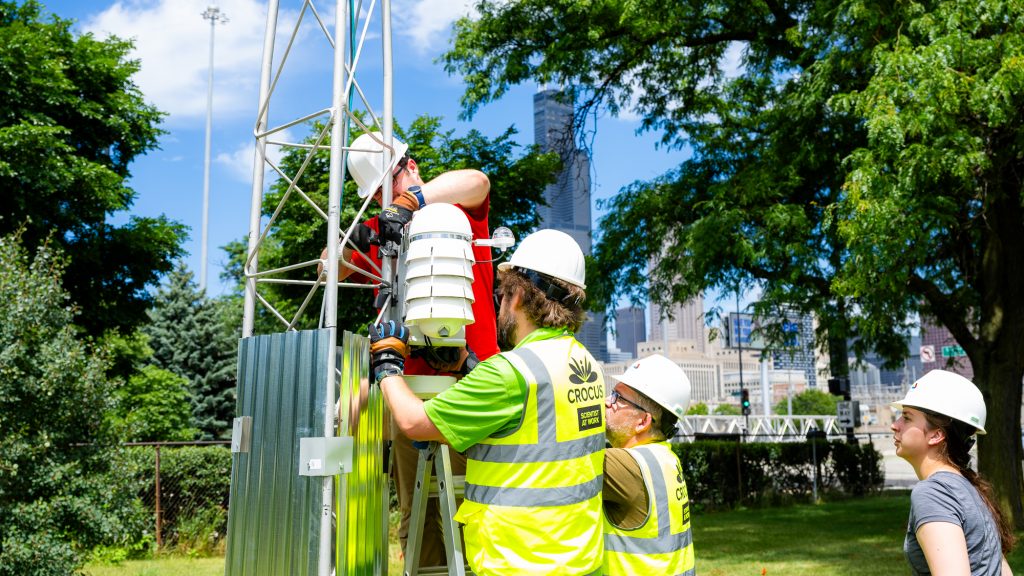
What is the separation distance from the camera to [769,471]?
20.0 metres

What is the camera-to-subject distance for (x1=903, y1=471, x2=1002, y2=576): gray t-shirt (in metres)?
2.82

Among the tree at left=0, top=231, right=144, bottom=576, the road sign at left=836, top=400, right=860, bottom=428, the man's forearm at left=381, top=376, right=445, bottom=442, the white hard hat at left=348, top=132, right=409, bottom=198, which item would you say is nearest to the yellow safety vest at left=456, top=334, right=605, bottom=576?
the man's forearm at left=381, top=376, right=445, bottom=442

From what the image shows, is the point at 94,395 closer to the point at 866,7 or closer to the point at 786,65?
the point at 866,7

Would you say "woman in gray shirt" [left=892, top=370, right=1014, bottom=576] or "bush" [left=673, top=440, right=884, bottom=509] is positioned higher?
"woman in gray shirt" [left=892, top=370, right=1014, bottom=576]

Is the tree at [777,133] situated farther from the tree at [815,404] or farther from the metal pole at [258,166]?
Answer: the tree at [815,404]

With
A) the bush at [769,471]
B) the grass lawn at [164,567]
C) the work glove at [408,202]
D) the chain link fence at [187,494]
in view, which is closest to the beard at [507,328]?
the work glove at [408,202]

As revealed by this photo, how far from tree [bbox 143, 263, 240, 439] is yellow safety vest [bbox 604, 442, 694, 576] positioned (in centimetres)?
2645

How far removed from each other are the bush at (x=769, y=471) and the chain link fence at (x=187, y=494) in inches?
377

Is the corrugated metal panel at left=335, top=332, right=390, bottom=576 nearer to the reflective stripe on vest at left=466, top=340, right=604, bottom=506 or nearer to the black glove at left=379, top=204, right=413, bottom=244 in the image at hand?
the black glove at left=379, top=204, right=413, bottom=244

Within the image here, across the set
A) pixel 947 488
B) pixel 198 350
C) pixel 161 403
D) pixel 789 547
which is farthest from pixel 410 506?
pixel 198 350

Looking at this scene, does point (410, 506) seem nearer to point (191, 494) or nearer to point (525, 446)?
point (525, 446)

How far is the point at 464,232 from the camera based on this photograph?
10.2ft

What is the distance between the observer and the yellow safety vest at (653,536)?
3.22 metres

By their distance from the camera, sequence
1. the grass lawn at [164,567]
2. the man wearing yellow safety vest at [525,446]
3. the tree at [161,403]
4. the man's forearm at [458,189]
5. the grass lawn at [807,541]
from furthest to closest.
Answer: the tree at [161,403]
the grass lawn at [164,567]
the grass lawn at [807,541]
the man's forearm at [458,189]
the man wearing yellow safety vest at [525,446]
